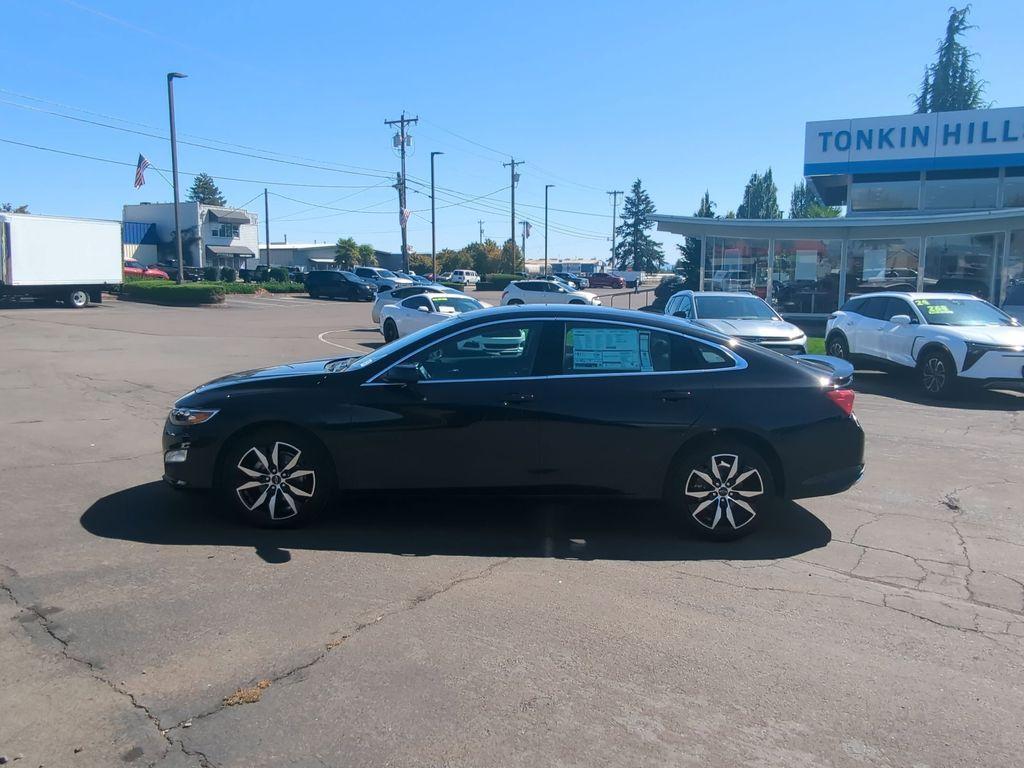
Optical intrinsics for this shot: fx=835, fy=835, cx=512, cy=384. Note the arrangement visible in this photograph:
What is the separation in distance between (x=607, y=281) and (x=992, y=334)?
196 ft

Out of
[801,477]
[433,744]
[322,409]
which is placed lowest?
[433,744]

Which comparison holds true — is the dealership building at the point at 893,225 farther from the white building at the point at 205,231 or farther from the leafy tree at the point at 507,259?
the white building at the point at 205,231

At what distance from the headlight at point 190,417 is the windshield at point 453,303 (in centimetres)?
1300

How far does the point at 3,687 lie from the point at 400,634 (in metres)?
1.76

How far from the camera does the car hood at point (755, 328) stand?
12.9 meters

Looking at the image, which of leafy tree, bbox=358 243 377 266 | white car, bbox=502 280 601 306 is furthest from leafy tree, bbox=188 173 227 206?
white car, bbox=502 280 601 306

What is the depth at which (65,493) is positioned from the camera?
6.66m

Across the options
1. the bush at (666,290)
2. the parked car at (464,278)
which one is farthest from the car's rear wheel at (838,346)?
the parked car at (464,278)

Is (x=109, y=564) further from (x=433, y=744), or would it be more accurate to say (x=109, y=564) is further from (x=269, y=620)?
(x=433, y=744)

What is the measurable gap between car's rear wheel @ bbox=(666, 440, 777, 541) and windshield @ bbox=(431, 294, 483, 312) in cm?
1344

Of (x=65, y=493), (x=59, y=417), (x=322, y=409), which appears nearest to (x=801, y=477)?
(x=322, y=409)

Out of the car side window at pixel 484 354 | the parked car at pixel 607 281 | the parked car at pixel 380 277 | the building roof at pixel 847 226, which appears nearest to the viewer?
the car side window at pixel 484 354

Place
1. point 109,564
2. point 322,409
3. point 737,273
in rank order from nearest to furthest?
point 109,564 < point 322,409 < point 737,273

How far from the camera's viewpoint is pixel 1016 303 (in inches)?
690
